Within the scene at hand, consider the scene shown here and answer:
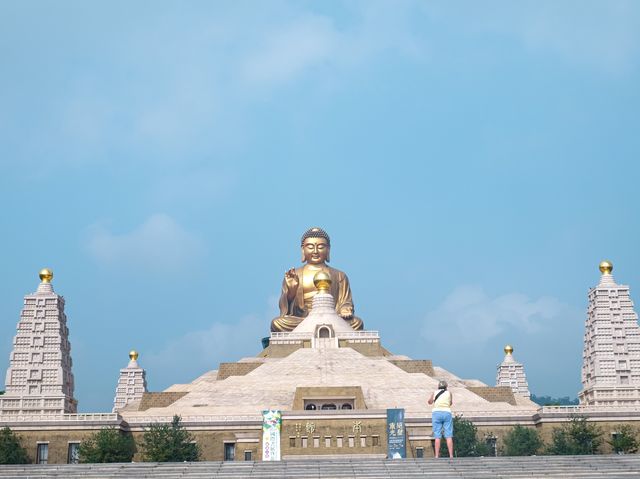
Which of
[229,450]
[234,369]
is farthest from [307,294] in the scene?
[229,450]

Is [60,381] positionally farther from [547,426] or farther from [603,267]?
[603,267]

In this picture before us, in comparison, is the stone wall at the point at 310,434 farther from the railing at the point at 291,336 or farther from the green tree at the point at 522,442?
the railing at the point at 291,336

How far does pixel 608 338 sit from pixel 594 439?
7.15 metres

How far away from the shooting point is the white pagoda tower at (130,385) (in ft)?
238

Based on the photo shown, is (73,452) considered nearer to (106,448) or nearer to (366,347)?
(106,448)

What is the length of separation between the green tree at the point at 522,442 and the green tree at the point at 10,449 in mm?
21329

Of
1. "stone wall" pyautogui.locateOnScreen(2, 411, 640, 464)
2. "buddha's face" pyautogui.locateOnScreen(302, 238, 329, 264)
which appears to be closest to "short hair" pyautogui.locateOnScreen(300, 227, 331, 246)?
"buddha's face" pyautogui.locateOnScreen(302, 238, 329, 264)

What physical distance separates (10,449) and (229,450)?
388 inches

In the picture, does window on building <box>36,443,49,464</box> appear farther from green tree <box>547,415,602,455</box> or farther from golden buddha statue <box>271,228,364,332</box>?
golden buddha statue <box>271,228,364,332</box>

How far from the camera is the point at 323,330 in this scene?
2537 inches

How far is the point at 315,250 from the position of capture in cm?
7512

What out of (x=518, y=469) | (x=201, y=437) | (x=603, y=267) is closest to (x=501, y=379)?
(x=603, y=267)

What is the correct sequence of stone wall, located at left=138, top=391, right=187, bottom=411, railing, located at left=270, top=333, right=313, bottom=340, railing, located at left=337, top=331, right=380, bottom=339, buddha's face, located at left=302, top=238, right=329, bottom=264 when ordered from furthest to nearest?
buddha's face, located at left=302, top=238, right=329, bottom=264
railing, located at left=270, top=333, right=313, bottom=340
railing, located at left=337, top=331, right=380, bottom=339
stone wall, located at left=138, top=391, right=187, bottom=411

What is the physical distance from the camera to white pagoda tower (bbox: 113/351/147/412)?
72438 millimetres
